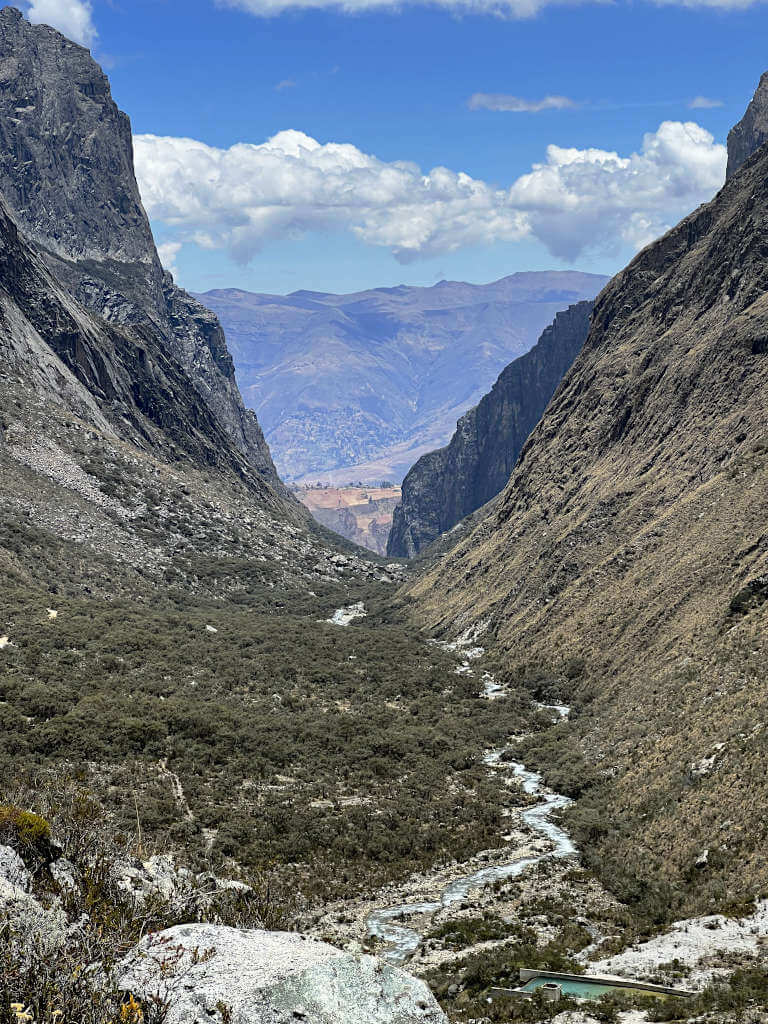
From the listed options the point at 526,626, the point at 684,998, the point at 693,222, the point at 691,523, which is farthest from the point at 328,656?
the point at 693,222

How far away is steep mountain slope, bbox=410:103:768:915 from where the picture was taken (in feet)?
116

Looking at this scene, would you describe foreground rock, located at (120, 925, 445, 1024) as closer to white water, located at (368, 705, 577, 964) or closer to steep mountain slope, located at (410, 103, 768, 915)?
white water, located at (368, 705, 577, 964)

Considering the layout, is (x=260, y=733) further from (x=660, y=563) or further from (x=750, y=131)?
(x=750, y=131)

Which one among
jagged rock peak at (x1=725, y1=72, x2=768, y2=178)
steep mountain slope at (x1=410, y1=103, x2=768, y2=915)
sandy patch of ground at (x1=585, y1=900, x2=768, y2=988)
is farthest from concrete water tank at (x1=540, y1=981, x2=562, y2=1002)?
jagged rock peak at (x1=725, y1=72, x2=768, y2=178)

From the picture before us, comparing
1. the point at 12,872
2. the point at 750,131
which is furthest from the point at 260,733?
the point at 750,131

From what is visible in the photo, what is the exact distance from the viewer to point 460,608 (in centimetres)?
10262

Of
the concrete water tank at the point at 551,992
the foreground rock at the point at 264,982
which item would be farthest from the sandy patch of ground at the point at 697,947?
the foreground rock at the point at 264,982

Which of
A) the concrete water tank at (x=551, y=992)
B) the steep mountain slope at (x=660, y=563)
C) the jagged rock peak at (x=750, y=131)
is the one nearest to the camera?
the concrete water tank at (x=551, y=992)

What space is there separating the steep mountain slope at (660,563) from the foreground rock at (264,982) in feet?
65.2

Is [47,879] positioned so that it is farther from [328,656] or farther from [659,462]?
[659,462]

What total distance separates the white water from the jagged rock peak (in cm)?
13212

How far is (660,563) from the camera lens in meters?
64.8

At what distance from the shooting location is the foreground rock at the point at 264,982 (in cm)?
1148

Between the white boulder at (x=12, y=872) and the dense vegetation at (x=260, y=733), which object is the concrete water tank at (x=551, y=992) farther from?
the white boulder at (x=12, y=872)
